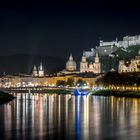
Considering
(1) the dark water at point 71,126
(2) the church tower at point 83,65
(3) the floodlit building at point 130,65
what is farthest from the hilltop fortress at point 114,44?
(1) the dark water at point 71,126

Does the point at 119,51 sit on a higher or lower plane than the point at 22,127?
higher

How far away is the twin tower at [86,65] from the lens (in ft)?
414

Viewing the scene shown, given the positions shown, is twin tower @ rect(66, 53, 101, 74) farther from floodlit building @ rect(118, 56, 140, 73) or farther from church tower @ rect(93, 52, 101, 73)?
floodlit building @ rect(118, 56, 140, 73)

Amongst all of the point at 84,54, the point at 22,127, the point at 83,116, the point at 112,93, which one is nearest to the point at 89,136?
the point at 22,127

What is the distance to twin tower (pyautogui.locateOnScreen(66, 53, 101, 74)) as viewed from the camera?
12632 centimetres

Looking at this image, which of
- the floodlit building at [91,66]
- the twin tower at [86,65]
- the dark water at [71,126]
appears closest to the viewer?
the dark water at [71,126]

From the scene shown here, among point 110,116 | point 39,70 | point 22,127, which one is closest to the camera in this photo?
point 22,127

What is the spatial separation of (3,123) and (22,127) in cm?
183

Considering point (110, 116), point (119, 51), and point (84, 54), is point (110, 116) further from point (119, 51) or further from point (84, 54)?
point (84, 54)

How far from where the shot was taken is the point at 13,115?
109 ft

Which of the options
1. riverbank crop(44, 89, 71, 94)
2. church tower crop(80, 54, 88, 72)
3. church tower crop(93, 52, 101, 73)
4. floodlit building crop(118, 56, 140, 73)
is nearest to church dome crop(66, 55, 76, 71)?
church tower crop(80, 54, 88, 72)

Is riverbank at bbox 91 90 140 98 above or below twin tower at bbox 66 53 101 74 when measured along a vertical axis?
below

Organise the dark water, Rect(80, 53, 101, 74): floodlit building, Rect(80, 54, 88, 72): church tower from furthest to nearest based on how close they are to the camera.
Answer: Rect(80, 54, 88, 72): church tower < Rect(80, 53, 101, 74): floodlit building < the dark water

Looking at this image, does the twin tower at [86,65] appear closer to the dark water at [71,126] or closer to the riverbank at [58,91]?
the riverbank at [58,91]
